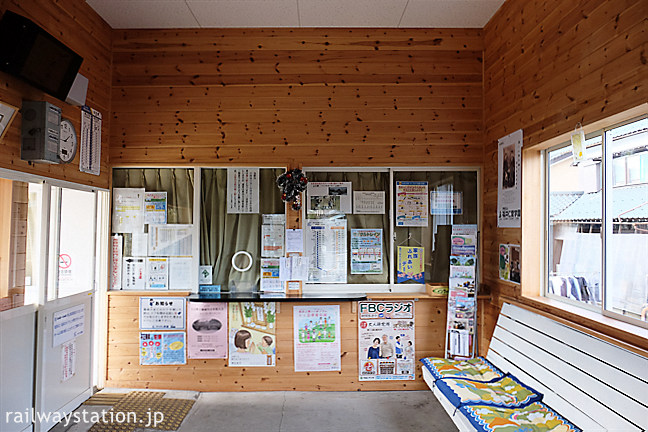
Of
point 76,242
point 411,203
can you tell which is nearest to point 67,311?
point 76,242

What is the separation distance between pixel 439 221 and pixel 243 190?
195 centimetres

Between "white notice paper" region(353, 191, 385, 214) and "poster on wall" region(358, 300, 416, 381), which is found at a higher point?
"white notice paper" region(353, 191, 385, 214)

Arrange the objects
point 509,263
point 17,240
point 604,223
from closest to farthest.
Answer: point 604,223 → point 17,240 → point 509,263

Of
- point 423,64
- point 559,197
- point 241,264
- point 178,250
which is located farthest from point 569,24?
point 178,250

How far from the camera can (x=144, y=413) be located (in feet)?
11.3

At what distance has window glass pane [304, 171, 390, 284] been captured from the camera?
4059 millimetres

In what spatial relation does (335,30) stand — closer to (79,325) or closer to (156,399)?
(79,325)

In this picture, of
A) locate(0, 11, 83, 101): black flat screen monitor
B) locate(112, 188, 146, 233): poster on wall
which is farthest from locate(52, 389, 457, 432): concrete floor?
locate(0, 11, 83, 101): black flat screen monitor

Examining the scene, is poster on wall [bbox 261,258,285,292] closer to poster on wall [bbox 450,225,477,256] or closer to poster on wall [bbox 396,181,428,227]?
poster on wall [bbox 396,181,428,227]

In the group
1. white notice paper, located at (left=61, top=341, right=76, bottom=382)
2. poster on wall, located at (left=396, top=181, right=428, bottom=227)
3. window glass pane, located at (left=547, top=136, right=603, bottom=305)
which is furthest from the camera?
poster on wall, located at (left=396, top=181, right=428, bottom=227)

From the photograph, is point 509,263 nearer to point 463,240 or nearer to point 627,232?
point 463,240

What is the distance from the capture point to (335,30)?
13.4 ft

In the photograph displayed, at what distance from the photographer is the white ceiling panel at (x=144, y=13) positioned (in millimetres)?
3656

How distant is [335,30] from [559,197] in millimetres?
2569
